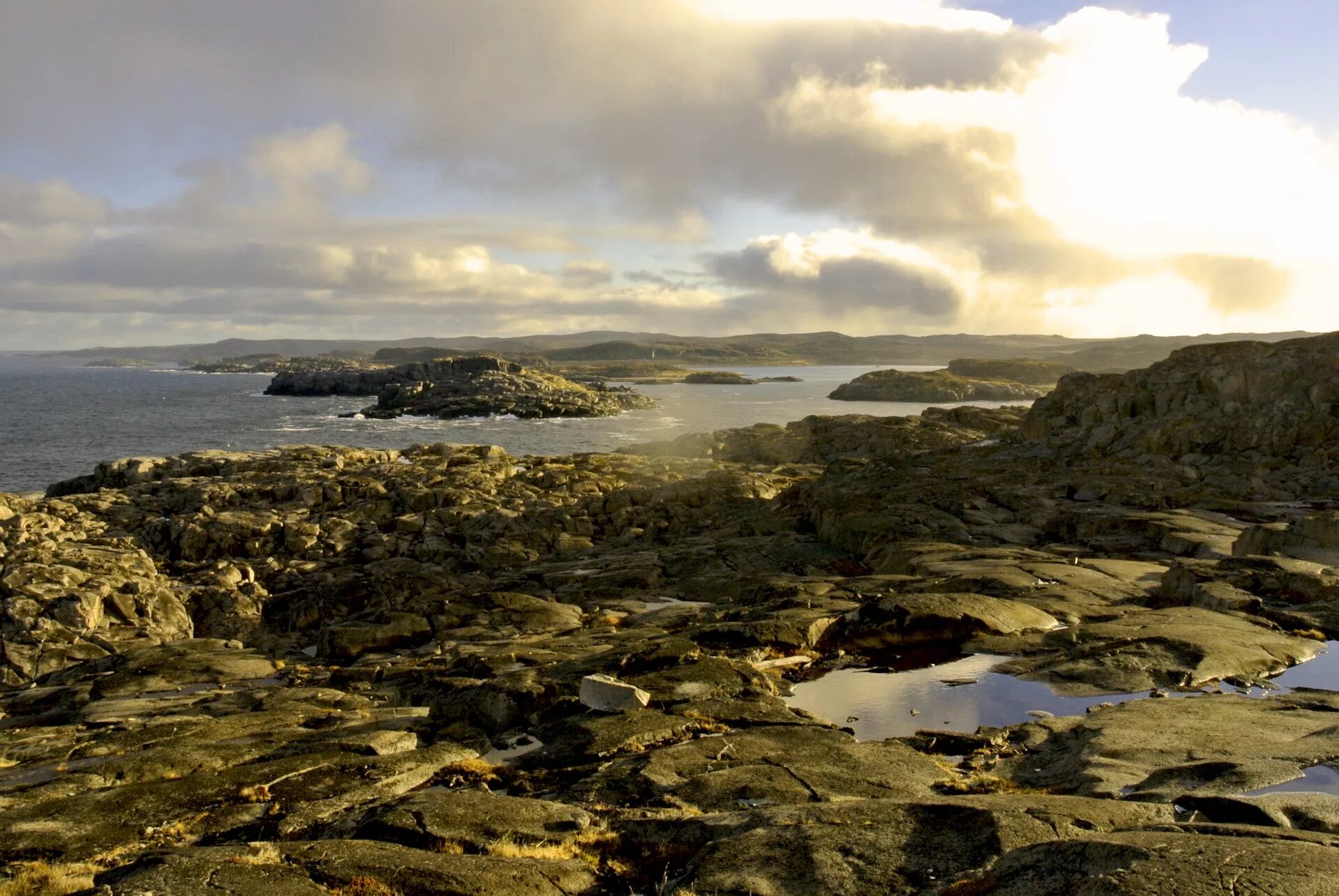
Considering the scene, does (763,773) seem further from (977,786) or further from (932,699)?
(932,699)

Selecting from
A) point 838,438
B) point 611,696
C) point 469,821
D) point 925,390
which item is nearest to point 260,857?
point 469,821

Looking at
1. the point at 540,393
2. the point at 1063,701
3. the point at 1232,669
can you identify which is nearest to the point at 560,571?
the point at 1063,701

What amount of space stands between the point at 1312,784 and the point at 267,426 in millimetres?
119713

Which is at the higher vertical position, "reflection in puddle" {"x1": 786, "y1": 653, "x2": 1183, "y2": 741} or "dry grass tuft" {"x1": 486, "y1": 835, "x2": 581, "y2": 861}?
"dry grass tuft" {"x1": 486, "y1": 835, "x2": 581, "y2": 861}

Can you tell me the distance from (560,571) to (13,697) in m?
16.8

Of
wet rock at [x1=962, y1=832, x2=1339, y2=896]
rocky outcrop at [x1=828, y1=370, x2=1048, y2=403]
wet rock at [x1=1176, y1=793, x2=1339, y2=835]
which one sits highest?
rocky outcrop at [x1=828, y1=370, x2=1048, y2=403]

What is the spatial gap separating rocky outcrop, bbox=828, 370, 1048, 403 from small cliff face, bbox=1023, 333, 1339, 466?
11575cm

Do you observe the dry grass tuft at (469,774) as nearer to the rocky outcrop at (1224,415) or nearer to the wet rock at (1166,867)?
the wet rock at (1166,867)

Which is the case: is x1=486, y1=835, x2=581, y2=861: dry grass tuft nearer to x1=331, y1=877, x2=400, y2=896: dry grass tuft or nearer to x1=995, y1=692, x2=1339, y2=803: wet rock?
x1=331, y1=877, x2=400, y2=896: dry grass tuft

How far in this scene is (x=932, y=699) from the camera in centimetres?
1898

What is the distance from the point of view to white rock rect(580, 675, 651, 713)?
17.3m

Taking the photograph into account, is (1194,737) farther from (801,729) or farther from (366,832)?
(366,832)

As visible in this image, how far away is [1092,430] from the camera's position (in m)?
51.0

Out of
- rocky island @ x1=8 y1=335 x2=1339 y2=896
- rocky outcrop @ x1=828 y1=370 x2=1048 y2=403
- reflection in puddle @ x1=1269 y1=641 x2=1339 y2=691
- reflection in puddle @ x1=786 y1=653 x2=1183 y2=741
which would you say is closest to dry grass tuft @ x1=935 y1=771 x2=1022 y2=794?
rocky island @ x1=8 y1=335 x2=1339 y2=896
